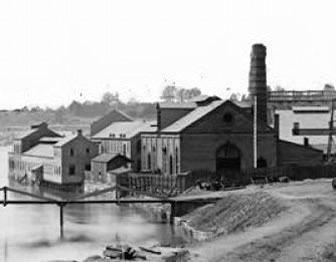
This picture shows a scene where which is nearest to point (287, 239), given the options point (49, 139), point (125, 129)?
point (125, 129)

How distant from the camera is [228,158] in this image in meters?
61.7

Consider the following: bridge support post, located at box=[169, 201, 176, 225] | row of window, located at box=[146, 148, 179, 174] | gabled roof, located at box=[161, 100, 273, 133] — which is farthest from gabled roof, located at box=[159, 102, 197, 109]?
bridge support post, located at box=[169, 201, 176, 225]

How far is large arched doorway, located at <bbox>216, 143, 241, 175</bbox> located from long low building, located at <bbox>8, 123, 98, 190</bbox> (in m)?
20.6

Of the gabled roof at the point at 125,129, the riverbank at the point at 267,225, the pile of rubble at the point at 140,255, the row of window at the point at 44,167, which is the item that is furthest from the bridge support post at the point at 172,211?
the row of window at the point at 44,167

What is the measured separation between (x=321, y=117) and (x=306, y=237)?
5239cm

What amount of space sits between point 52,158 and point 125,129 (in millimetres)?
8196

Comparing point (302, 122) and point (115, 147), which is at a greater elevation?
point (302, 122)

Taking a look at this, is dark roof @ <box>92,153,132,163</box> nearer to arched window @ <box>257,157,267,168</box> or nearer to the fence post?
arched window @ <box>257,157,267,168</box>

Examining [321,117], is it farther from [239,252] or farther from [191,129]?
[239,252]

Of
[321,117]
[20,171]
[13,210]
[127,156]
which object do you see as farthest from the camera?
[20,171]

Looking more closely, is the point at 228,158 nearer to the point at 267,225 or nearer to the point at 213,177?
the point at 213,177

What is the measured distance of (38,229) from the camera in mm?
46500

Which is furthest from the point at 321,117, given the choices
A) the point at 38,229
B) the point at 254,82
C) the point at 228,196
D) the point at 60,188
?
the point at 38,229

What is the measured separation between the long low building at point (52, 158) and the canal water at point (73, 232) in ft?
60.4
